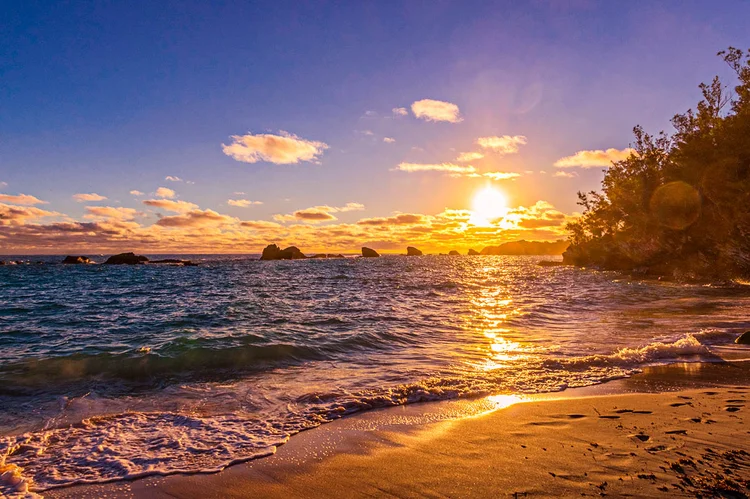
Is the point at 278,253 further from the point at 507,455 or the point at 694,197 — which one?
the point at 507,455

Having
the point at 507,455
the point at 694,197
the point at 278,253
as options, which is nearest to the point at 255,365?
the point at 507,455

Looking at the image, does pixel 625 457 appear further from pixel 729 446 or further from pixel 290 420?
pixel 290 420

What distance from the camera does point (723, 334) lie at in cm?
1359

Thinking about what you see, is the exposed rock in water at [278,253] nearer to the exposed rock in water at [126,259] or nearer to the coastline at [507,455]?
the exposed rock in water at [126,259]

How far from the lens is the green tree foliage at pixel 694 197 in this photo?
34.0 m

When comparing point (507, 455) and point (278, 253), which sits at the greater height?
point (278, 253)

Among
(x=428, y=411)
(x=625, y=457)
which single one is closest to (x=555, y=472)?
(x=625, y=457)

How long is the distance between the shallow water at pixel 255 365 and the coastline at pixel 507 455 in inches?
20.4

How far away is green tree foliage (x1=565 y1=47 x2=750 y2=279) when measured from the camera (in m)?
34.0

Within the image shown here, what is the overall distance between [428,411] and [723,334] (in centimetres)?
1229

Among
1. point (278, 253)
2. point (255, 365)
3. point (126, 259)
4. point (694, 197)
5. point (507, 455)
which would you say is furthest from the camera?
point (278, 253)

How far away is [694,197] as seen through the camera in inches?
1631

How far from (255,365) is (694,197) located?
4738 cm

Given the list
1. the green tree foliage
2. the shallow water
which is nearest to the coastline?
the shallow water
